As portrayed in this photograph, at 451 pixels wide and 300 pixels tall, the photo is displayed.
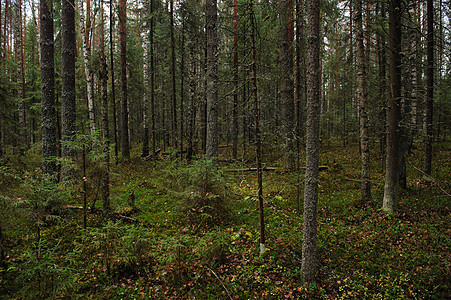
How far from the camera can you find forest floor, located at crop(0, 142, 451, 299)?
14.5 ft

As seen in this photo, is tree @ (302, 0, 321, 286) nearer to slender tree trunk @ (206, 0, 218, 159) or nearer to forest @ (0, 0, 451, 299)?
forest @ (0, 0, 451, 299)

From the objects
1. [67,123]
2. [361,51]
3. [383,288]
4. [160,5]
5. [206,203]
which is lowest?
[383,288]

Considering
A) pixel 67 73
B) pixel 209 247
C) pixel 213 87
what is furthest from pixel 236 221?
pixel 67 73

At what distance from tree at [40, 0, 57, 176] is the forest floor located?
2099 millimetres

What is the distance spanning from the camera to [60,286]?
3549 mm

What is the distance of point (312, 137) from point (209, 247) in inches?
143

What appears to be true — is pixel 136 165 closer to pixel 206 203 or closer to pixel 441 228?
pixel 206 203

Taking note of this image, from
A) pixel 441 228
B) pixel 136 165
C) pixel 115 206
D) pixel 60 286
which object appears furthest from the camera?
pixel 136 165

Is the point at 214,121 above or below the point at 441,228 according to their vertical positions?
above

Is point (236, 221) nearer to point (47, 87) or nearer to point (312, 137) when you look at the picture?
Answer: point (312, 137)

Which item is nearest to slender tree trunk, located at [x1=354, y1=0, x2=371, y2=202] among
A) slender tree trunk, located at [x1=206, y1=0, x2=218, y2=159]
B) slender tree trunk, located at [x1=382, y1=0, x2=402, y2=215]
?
slender tree trunk, located at [x1=382, y1=0, x2=402, y2=215]

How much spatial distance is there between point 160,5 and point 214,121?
9.80m

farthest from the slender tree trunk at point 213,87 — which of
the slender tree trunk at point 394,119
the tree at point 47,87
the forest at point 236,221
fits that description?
the slender tree trunk at point 394,119

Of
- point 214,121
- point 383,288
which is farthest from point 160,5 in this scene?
point 383,288
